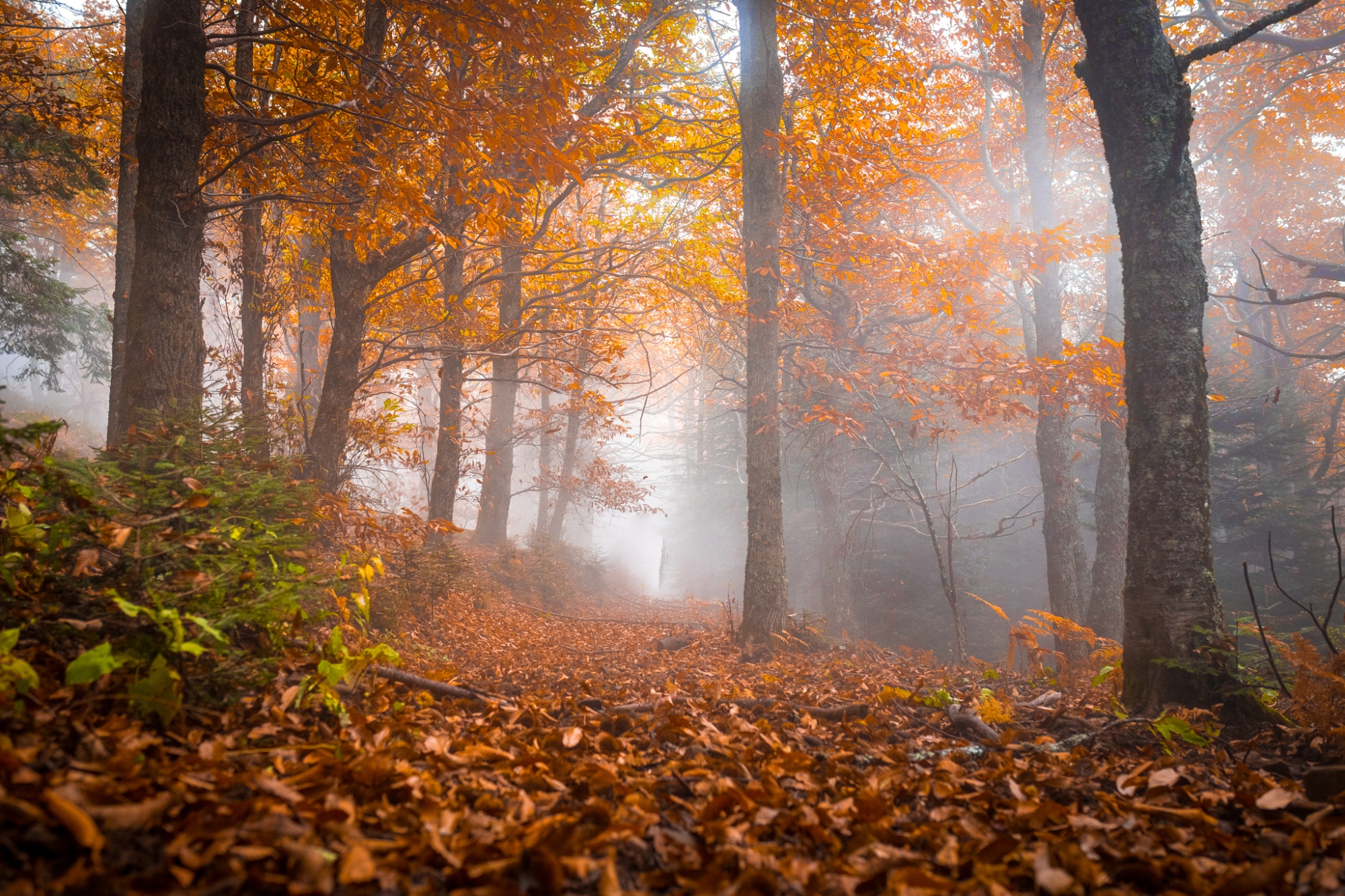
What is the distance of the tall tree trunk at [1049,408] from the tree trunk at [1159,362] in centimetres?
481

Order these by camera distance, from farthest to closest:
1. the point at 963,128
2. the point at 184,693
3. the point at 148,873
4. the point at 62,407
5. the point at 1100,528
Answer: the point at 62,407 → the point at 963,128 → the point at 1100,528 → the point at 184,693 → the point at 148,873

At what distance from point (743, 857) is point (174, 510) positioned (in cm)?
249

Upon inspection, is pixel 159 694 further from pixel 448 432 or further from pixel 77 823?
pixel 448 432

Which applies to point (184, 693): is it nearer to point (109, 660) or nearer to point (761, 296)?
point (109, 660)

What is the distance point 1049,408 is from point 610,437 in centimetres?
971

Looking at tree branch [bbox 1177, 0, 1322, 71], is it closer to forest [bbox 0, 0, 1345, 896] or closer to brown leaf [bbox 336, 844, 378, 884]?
forest [bbox 0, 0, 1345, 896]

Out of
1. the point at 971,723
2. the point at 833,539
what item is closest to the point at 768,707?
the point at 971,723

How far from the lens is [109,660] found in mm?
1625

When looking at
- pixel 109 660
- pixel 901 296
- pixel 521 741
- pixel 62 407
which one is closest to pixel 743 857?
pixel 521 741

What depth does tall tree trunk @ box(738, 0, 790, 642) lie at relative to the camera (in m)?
6.51

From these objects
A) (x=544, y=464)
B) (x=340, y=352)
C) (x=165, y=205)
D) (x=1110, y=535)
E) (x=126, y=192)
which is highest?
(x=126, y=192)

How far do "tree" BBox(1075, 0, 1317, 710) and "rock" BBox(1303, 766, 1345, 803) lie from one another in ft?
4.51

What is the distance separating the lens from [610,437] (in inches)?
597

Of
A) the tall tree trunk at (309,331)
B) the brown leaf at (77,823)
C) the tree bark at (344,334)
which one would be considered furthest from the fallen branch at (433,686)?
the tall tree trunk at (309,331)
